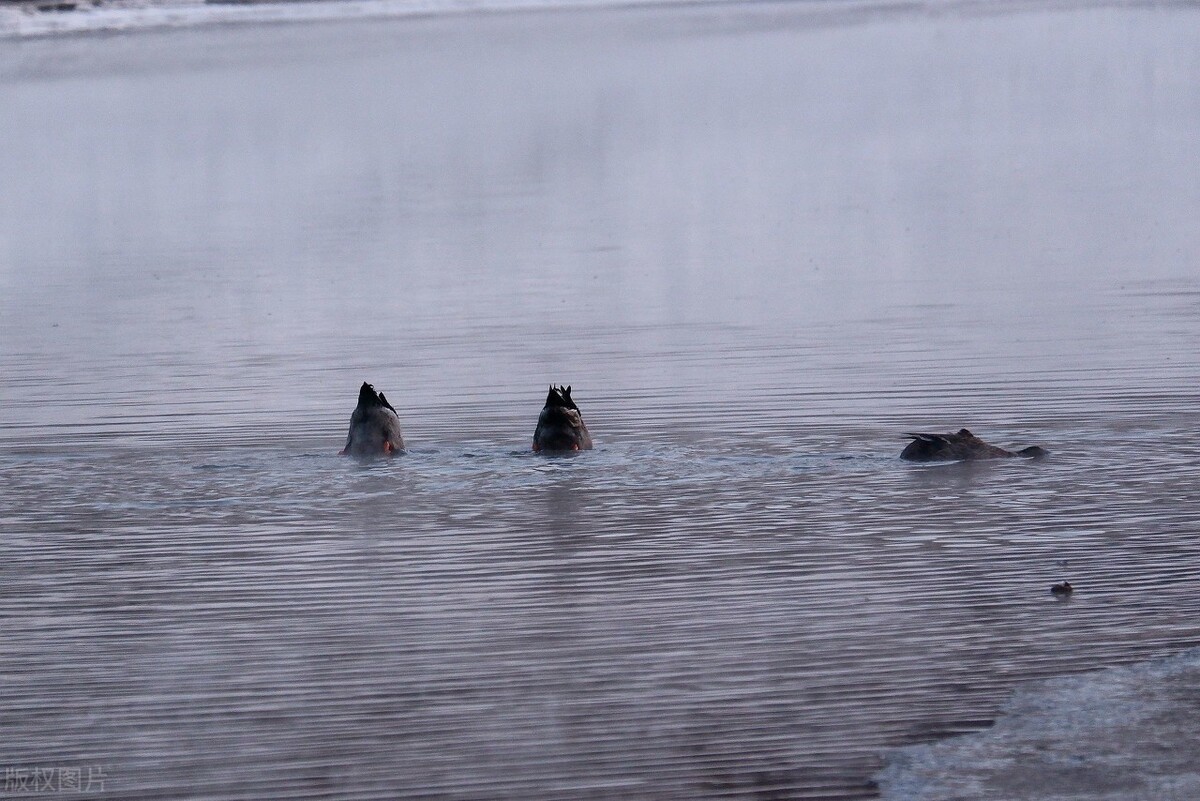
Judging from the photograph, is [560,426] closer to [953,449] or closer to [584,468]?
[584,468]

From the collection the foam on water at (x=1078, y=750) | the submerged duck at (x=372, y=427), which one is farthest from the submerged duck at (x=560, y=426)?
the foam on water at (x=1078, y=750)

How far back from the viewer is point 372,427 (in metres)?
11.4

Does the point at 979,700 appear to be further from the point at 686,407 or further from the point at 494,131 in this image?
the point at 494,131

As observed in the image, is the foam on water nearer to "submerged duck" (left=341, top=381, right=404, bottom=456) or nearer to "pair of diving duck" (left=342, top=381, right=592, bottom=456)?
"pair of diving duck" (left=342, top=381, right=592, bottom=456)

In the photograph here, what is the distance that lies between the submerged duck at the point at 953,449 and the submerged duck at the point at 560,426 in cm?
189

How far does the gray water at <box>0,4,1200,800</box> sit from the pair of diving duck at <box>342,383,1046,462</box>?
5.8 inches

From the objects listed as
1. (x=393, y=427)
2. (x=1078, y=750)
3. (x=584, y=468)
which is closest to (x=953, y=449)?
(x=584, y=468)

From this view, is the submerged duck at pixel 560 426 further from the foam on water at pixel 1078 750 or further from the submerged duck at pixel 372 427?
the foam on water at pixel 1078 750

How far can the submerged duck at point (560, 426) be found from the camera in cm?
1125

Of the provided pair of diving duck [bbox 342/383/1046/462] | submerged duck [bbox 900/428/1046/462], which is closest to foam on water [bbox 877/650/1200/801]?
submerged duck [bbox 900/428/1046/462]

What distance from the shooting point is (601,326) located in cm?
1650

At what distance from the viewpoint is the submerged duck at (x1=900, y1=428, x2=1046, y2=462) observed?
35.8 ft

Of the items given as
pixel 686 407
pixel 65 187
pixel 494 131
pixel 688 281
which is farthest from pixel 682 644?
pixel 494 131

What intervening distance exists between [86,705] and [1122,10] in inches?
2692
